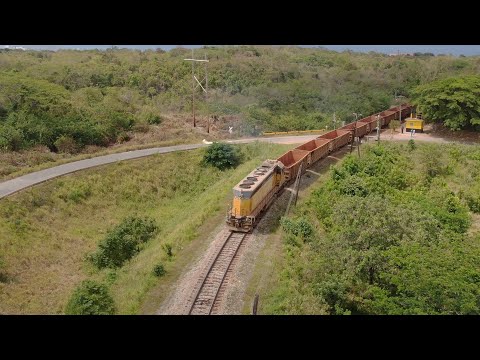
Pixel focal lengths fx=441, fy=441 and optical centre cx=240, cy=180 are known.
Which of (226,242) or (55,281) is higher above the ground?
(226,242)

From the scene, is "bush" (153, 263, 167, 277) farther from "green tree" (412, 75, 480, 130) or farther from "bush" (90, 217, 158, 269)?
"green tree" (412, 75, 480, 130)

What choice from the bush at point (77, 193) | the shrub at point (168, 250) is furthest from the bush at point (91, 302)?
the bush at point (77, 193)

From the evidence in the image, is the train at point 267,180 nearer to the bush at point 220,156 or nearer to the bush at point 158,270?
the bush at point 158,270

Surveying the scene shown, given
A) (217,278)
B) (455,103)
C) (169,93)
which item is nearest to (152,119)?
(169,93)

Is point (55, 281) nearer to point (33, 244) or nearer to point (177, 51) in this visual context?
point (33, 244)

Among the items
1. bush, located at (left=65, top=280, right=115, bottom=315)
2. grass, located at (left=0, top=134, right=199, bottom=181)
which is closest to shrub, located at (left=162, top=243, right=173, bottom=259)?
bush, located at (left=65, top=280, right=115, bottom=315)

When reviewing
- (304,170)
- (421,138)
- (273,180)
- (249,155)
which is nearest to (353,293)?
(273,180)
